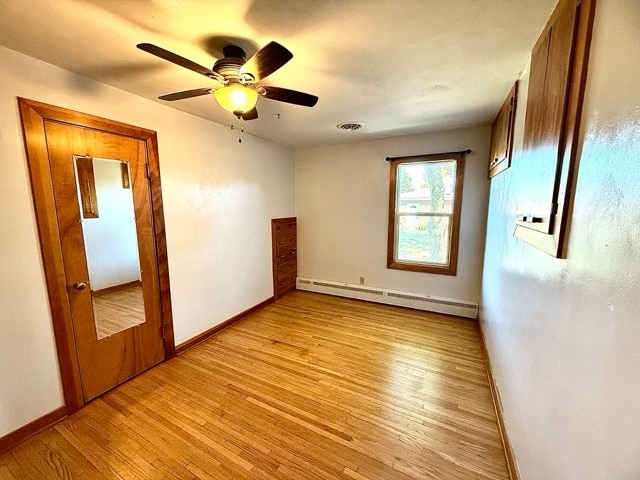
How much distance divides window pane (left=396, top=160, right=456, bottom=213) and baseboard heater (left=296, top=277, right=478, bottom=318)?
1206 millimetres

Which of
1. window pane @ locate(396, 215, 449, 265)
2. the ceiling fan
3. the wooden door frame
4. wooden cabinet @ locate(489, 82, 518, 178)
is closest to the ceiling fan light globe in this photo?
the ceiling fan

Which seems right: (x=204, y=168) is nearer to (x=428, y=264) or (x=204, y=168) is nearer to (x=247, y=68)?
(x=247, y=68)

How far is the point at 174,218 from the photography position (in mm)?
2486

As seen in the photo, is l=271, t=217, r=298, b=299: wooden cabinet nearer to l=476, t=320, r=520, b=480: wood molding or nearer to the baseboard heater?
the baseboard heater

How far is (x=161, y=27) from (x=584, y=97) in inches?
74.4

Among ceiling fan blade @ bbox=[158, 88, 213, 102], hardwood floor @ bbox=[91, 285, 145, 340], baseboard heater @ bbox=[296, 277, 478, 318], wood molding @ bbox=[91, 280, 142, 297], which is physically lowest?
baseboard heater @ bbox=[296, 277, 478, 318]

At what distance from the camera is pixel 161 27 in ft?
4.32

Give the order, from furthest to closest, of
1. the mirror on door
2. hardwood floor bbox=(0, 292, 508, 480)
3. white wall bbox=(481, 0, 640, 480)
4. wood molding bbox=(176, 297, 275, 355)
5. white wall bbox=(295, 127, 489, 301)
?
white wall bbox=(295, 127, 489, 301), wood molding bbox=(176, 297, 275, 355), the mirror on door, hardwood floor bbox=(0, 292, 508, 480), white wall bbox=(481, 0, 640, 480)

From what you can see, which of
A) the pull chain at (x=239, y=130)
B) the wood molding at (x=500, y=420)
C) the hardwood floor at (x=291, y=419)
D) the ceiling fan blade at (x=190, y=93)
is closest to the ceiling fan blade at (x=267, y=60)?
the ceiling fan blade at (x=190, y=93)

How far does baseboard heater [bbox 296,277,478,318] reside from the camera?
334 centimetres

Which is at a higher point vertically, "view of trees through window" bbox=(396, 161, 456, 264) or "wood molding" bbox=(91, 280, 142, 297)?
"view of trees through window" bbox=(396, 161, 456, 264)

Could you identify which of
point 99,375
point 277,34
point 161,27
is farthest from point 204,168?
point 99,375

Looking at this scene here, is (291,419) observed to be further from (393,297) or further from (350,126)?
(350,126)

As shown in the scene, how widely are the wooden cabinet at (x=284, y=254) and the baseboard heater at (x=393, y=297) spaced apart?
0.27m
